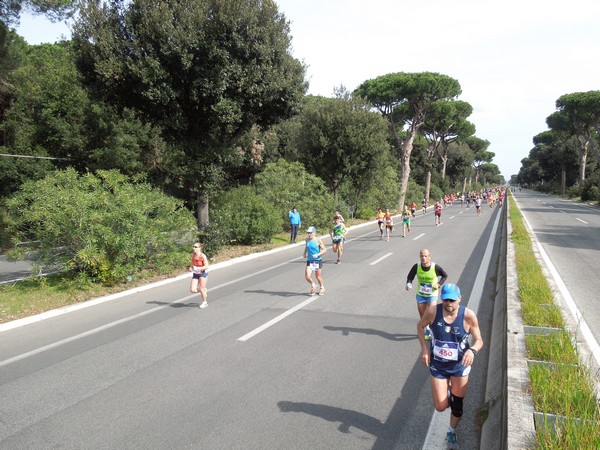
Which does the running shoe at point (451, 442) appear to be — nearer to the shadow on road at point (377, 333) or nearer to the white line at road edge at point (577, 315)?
the white line at road edge at point (577, 315)

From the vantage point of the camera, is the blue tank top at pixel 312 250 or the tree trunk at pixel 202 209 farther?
the tree trunk at pixel 202 209

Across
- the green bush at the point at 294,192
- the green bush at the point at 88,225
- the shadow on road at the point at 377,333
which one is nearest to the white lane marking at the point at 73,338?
the green bush at the point at 88,225

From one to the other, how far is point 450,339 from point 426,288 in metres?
2.82

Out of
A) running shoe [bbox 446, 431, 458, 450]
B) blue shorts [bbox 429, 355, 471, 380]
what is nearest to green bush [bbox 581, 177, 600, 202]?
blue shorts [bbox 429, 355, 471, 380]

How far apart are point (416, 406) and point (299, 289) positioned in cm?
585

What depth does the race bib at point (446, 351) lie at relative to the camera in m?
3.77

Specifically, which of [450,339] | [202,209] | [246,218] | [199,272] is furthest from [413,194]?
[450,339]

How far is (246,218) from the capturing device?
17.9 m

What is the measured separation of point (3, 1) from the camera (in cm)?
1578

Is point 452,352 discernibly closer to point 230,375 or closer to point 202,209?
point 230,375

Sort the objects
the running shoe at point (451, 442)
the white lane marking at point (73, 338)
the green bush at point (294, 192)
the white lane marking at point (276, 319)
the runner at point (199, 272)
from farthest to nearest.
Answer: the green bush at point (294, 192)
the runner at point (199, 272)
the white lane marking at point (276, 319)
the white lane marking at point (73, 338)
the running shoe at point (451, 442)

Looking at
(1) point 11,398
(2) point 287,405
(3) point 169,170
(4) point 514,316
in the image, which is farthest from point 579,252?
(3) point 169,170

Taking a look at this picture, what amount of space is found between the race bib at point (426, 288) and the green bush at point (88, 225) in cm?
720

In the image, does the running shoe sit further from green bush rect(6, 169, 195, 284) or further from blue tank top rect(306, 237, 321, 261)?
green bush rect(6, 169, 195, 284)
